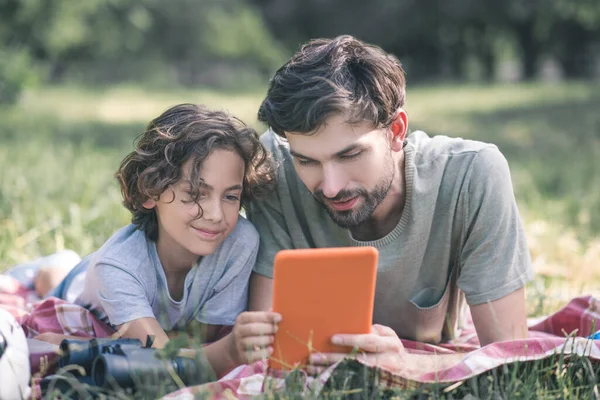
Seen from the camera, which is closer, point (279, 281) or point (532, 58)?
point (279, 281)

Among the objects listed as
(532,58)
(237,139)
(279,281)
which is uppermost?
(532,58)

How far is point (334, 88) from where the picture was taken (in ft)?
9.25

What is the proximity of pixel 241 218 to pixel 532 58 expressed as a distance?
2413 cm

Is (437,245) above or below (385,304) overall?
above

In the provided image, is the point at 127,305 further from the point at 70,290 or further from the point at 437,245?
the point at 437,245

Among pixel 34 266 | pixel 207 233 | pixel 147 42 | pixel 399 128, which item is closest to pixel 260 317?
pixel 207 233

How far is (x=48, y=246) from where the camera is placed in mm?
4496

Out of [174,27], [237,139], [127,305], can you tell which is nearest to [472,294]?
[237,139]

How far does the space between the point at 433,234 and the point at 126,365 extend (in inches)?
50.2

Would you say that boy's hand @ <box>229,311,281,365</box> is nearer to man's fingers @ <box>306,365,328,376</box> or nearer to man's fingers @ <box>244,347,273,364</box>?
man's fingers @ <box>244,347,273,364</box>

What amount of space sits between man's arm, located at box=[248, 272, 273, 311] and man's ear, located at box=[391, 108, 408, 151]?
0.71 meters

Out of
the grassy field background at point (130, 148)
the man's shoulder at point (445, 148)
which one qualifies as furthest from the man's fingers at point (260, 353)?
the grassy field background at point (130, 148)

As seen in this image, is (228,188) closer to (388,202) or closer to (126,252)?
(126,252)

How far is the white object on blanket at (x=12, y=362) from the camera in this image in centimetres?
240
